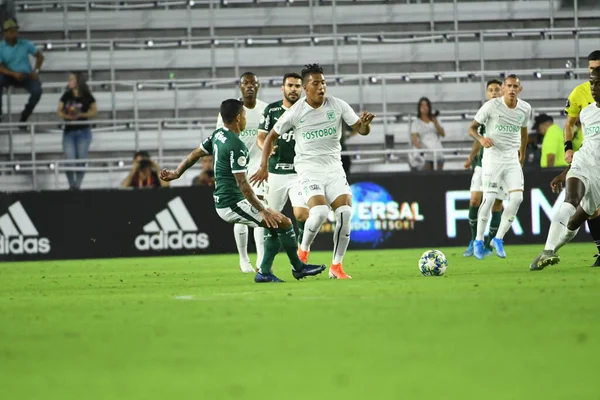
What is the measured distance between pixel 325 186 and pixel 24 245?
918cm

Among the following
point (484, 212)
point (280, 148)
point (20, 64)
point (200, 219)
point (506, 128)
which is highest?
point (20, 64)

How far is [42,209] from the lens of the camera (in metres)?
19.2

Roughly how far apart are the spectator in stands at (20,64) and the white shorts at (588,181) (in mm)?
12645

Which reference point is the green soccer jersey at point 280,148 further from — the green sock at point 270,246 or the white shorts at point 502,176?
the white shorts at point 502,176

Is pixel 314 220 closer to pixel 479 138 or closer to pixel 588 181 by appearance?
pixel 588 181

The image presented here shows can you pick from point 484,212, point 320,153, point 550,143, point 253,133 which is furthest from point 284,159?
point 550,143

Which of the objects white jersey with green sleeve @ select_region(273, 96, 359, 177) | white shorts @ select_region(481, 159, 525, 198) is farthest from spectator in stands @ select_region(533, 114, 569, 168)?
white jersey with green sleeve @ select_region(273, 96, 359, 177)

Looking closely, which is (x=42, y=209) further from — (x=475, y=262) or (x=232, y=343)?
(x=232, y=343)

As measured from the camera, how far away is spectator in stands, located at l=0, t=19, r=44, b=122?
21.1 metres

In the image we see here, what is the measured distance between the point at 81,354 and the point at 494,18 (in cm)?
2015

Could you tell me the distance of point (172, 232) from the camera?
19328 mm

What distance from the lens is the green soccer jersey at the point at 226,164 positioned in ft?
35.0

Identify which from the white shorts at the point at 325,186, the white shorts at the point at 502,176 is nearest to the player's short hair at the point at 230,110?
the white shorts at the point at 325,186

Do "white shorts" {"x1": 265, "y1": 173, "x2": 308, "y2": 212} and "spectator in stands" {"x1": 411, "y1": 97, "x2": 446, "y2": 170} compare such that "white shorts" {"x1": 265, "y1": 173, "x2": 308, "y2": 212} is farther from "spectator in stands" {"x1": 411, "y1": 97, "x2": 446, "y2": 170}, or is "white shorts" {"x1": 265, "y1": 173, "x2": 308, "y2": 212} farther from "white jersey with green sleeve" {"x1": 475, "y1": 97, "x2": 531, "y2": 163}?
"spectator in stands" {"x1": 411, "y1": 97, "x2": 446, "y2": 170}
